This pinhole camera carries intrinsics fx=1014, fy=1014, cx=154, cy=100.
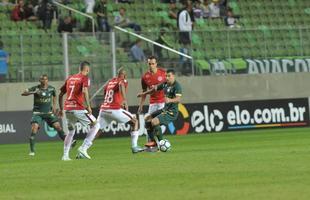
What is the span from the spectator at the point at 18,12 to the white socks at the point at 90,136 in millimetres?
15601

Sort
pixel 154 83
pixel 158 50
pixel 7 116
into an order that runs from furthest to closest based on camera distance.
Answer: pixel 158 50 → pixel 7 116 → pixel 154 83

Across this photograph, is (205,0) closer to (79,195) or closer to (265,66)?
(265,66)

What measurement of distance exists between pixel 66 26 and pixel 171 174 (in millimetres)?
21948

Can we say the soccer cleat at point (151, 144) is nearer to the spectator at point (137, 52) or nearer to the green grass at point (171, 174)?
the green grass at point (171, 174)

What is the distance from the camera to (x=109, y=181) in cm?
1584

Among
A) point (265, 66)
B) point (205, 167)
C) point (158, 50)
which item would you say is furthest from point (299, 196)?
point (265, 66)

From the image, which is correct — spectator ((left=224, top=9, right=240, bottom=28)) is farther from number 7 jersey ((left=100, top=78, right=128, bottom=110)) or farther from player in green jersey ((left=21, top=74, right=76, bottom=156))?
number 7 jersey ((left=100, top=78, right=128, bottom=110))

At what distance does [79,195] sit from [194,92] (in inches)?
1035

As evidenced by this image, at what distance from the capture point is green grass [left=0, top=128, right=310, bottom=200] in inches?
539

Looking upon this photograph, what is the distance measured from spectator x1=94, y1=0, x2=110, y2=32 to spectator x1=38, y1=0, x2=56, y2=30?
1770 mm

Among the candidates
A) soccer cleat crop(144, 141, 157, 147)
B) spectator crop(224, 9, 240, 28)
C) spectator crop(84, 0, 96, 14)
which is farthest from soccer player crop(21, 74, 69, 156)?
spectator crop(224, 9, 240, 28)

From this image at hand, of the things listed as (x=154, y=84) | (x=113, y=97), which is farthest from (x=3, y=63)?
(x=113, y=97)

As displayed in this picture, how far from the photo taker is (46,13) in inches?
1512

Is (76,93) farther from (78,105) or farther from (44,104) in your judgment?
(44,104)
